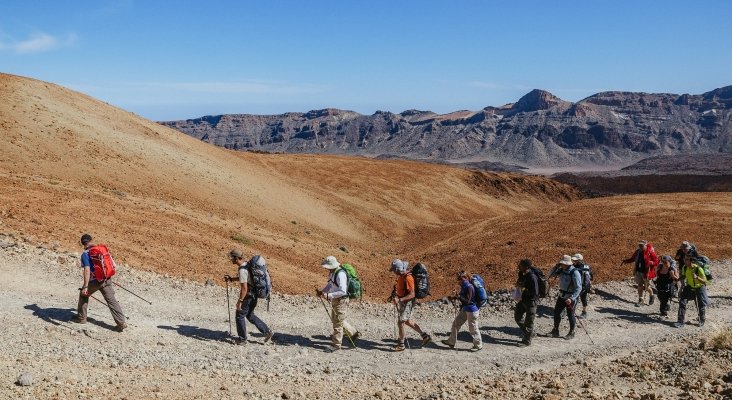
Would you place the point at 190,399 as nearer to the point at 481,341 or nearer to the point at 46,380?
the point at 46,380

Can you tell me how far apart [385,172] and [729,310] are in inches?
1880

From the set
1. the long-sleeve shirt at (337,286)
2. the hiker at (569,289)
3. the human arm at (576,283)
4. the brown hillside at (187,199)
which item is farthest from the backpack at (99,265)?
the human arm at (576,283)

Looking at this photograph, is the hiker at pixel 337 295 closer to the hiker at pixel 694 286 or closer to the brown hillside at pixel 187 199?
the brown hillside at pixel 187 199

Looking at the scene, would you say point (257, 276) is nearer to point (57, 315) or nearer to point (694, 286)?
point (57, 315)

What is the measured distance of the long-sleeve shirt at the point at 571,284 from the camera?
12125 millimetres

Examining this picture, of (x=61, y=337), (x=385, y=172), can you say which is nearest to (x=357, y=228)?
(x=385, y=172)

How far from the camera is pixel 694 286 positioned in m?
13.3

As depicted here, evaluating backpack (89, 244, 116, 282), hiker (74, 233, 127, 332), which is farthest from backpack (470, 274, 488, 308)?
backpack (89, 244, 116, 282)

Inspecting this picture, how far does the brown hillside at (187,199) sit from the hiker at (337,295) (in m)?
5.56

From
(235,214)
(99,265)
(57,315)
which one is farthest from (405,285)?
(235,214)

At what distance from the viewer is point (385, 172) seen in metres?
61.7

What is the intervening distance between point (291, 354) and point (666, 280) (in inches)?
394

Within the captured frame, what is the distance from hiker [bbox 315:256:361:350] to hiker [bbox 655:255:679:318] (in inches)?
337

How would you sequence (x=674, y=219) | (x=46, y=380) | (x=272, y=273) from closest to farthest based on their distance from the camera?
(x=46, y=380), (x=272, y=273), (x=674, y=219)
